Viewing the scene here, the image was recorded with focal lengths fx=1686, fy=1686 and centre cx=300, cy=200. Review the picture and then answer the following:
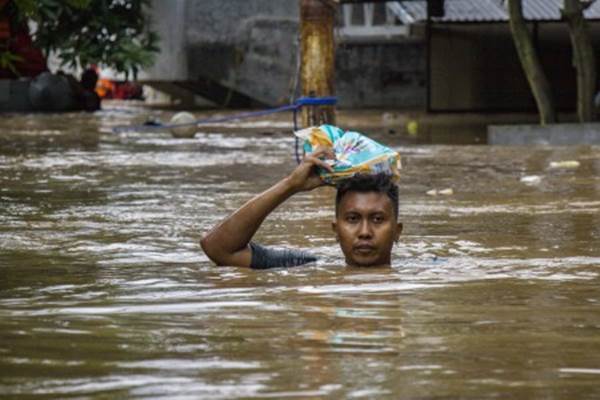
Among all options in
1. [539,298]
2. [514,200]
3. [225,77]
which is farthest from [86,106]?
[539,298]

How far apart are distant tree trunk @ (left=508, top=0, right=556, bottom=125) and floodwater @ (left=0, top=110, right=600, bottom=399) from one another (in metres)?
6.97

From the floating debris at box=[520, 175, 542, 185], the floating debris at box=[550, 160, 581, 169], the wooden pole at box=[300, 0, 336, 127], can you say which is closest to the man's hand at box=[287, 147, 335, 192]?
the floating debris at box=[520, 175, 542, 185]

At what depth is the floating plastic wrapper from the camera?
7.32 m

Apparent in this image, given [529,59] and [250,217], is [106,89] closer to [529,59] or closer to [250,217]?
[529,59]

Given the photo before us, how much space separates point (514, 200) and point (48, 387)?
7.77 meters

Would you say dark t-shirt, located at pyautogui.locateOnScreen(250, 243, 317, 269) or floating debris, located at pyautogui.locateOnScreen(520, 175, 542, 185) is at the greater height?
dark t-shirt, located at pyautogui.locateOnScreen(250, 243, 317, 269)

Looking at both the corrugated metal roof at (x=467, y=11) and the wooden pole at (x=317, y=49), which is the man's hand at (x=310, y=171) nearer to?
the wooden pole at (x=317, y=49)

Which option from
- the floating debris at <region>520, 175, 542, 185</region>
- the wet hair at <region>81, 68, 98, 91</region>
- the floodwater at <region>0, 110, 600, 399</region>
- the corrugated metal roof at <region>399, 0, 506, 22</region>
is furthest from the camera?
the wet hair at <region>81, 68, 98, 91</region>

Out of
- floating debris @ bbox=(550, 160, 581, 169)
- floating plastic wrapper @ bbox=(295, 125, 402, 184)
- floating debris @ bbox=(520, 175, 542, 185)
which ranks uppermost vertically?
floating plastic wrapper @ bbox=(295, 125, 402, 184)

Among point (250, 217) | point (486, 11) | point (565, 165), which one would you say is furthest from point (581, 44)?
point (250, 217)

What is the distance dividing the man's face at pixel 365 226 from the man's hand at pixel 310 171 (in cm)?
15

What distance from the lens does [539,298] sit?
662cm

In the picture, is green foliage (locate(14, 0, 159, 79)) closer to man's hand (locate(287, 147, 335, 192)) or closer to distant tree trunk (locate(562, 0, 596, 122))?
distant tree trunk (locate(562, 0, 596, 122))

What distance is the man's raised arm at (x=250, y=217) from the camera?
289 inches
